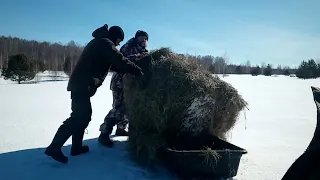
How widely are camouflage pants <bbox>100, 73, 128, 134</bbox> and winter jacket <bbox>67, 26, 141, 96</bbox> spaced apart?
68 cm

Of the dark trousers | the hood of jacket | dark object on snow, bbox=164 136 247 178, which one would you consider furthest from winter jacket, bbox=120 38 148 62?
dark object on snow, bbox=164 136 247 178

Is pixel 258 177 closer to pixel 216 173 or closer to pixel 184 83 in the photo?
pixel 216 173

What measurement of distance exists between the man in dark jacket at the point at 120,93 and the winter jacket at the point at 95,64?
0.62 m

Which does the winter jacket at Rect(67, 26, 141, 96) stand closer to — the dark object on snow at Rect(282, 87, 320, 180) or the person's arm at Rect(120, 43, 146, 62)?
the person's arm at Rect(120, 43, 146, 62)

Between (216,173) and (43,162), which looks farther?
(43,162)

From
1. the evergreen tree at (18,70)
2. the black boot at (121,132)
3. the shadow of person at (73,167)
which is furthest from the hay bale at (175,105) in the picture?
the evergreen tree at (18,70)

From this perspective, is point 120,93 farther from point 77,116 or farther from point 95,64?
point 77,116

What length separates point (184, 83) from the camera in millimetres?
3223

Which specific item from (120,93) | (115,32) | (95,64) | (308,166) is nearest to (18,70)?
(120,93)

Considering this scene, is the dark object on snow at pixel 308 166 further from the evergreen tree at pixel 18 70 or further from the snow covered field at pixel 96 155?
the evergreen tree at pixel 18 70

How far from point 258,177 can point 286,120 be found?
16.3 feet

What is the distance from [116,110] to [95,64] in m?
0.92

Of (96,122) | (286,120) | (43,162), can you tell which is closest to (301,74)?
(286,120)

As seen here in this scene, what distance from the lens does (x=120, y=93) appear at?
13.4ft
